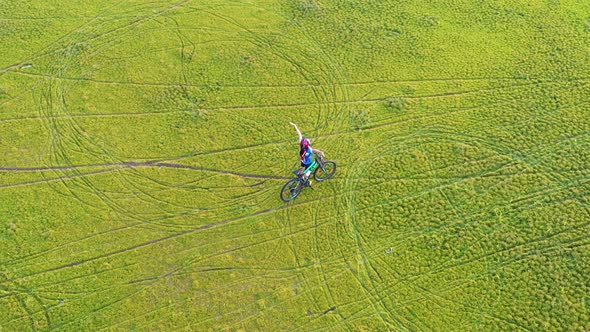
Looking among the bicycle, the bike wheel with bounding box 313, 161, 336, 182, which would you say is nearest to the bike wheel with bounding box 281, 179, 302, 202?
the bicycle

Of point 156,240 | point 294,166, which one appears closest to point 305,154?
point 294,166

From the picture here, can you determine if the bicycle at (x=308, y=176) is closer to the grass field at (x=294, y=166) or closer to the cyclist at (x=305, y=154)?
the cyclist at (x=305, y=154)

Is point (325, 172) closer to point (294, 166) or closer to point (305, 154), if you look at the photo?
point (294, 166)

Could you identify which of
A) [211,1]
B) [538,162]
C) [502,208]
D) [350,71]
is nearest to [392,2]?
[350,71]

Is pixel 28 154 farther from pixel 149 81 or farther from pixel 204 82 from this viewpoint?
pixel 204 82

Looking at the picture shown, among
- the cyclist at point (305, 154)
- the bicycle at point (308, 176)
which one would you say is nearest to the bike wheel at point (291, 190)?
the bicycle at point (308, 176)

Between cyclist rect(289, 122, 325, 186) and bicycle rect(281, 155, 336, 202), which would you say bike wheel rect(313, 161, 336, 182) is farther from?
cyclist rect(289, 122, 325, 186)
